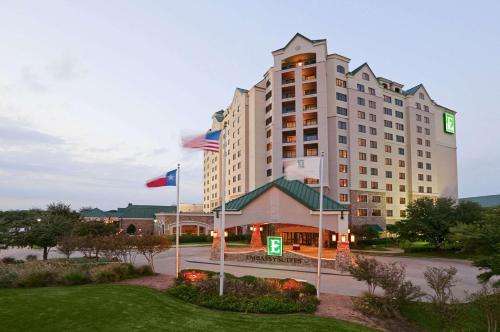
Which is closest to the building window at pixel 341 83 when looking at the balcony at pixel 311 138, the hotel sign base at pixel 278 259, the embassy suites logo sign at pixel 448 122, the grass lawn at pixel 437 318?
the balcony at pixel 311 138

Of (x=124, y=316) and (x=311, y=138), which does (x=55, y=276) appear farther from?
(x=311, y=138)

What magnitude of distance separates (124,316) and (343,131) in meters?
56.6

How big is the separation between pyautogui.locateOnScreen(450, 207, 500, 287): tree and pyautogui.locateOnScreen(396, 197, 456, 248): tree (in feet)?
98.2

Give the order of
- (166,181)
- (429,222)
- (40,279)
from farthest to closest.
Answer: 1. (429,222)
2. (166,181)
3. (40,279)

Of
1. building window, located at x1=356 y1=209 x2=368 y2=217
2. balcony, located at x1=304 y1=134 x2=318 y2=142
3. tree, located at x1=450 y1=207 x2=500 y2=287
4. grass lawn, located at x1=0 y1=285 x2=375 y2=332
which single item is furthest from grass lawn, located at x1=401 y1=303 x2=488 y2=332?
balcony, located at x1=304 y1=134 x2=318 y2=142

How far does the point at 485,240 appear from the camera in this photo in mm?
13891

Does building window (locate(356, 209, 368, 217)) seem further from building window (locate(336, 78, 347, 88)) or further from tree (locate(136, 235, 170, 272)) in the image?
tree (locate(136, 235, 170, 272))

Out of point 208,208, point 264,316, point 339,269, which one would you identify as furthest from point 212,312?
point 208,208

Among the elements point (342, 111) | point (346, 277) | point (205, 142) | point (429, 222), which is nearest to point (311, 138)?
point (342, 111)

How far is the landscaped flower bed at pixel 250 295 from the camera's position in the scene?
50.9 ft

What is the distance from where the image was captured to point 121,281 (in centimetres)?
2098

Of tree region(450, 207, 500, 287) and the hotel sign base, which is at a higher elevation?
tree region(450, 207, 500, 287)

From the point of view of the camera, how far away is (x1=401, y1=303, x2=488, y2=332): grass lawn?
48.8 feet

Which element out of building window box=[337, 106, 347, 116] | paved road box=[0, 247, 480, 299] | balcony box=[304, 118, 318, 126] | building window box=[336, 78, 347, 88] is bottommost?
paved road box=[0, 247, 480, 299]
